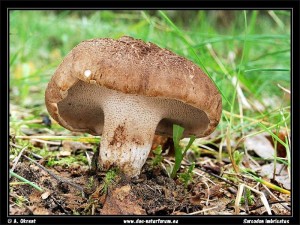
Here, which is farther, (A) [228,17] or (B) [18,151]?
(A) [228,17]

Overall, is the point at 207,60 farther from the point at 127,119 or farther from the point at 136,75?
the point at 136,75

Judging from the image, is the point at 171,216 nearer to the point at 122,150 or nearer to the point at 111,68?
the point at 122,150

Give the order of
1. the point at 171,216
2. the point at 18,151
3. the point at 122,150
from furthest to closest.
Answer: the point at 18,151 < the point at 122,150 < the point at 171,216

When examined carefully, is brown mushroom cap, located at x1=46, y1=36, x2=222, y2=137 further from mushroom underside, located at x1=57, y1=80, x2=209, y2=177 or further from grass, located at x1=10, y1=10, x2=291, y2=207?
grass, located at x1=10, y1=10, x2=291, y2=207
